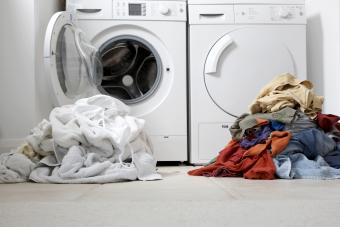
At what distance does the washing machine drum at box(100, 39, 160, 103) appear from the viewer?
2.62 metres

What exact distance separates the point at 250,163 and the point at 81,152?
672 mm

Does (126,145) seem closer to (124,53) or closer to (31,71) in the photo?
(31,71)

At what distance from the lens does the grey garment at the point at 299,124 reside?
6.13ft

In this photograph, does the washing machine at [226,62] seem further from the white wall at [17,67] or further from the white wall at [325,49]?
the white wall at [17,67]

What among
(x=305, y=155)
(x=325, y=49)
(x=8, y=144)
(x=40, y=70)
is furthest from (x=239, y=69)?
(x=8, y=144)

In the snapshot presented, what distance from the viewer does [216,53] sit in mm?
2568

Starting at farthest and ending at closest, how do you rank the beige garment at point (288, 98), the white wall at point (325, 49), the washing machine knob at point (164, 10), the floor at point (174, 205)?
the washing machine knob at point (164, 10) → the white wall at point (325, 49) → the beige garment at point (288, 98) → the floor at point (174, 205)

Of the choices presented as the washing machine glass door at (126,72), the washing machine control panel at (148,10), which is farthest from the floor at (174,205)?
the washing machine control panel at (148,10)

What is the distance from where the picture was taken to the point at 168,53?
260 centimetres

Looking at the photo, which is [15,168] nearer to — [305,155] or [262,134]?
Result: [262,134]

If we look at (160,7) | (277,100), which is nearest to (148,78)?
(160,7)

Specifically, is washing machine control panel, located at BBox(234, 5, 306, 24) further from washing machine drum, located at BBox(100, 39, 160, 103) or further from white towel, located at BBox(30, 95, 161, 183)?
white towel, located at BBox(30, 95, 161, 183)

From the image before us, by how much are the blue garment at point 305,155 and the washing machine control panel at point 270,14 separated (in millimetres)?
1009

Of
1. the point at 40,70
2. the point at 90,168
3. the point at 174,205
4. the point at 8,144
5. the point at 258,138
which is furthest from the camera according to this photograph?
the point at 40,70
